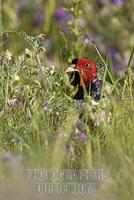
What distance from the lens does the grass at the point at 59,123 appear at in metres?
3.02

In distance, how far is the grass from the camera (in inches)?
119

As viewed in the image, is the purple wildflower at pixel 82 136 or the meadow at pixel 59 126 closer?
the meadow at pixel 59 126

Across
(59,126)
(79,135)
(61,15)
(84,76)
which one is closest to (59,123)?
(59,126)

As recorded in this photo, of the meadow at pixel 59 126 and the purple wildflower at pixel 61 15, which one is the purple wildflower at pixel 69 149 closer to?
the meadow at pixel 59 126

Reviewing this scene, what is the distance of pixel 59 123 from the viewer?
3.46 m

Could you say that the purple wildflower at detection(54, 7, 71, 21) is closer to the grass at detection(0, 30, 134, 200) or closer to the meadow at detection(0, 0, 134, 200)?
the meadow at detection(0, 0, 134, 200)

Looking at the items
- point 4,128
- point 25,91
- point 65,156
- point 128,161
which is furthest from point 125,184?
point 25,91

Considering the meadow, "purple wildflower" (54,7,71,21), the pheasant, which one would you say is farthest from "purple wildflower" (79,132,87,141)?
"purple wildflower" (54,7,71,21)

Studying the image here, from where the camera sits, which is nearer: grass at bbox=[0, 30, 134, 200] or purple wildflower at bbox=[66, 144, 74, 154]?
grass at bbox=[0, 30, 134, 200]

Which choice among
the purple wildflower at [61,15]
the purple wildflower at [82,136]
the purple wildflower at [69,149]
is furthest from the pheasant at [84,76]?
the purple wildflower at [61,15]

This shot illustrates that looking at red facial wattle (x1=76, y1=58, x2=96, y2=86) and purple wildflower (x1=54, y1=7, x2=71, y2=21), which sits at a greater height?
purple wildflower (x1=54, y1=7, x2=71, y2=21)

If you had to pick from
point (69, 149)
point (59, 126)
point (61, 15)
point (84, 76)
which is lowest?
point (69, 149)

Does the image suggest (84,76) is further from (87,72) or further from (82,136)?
(82,136)

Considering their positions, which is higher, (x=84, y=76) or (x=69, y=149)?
(x=84, y=76)
